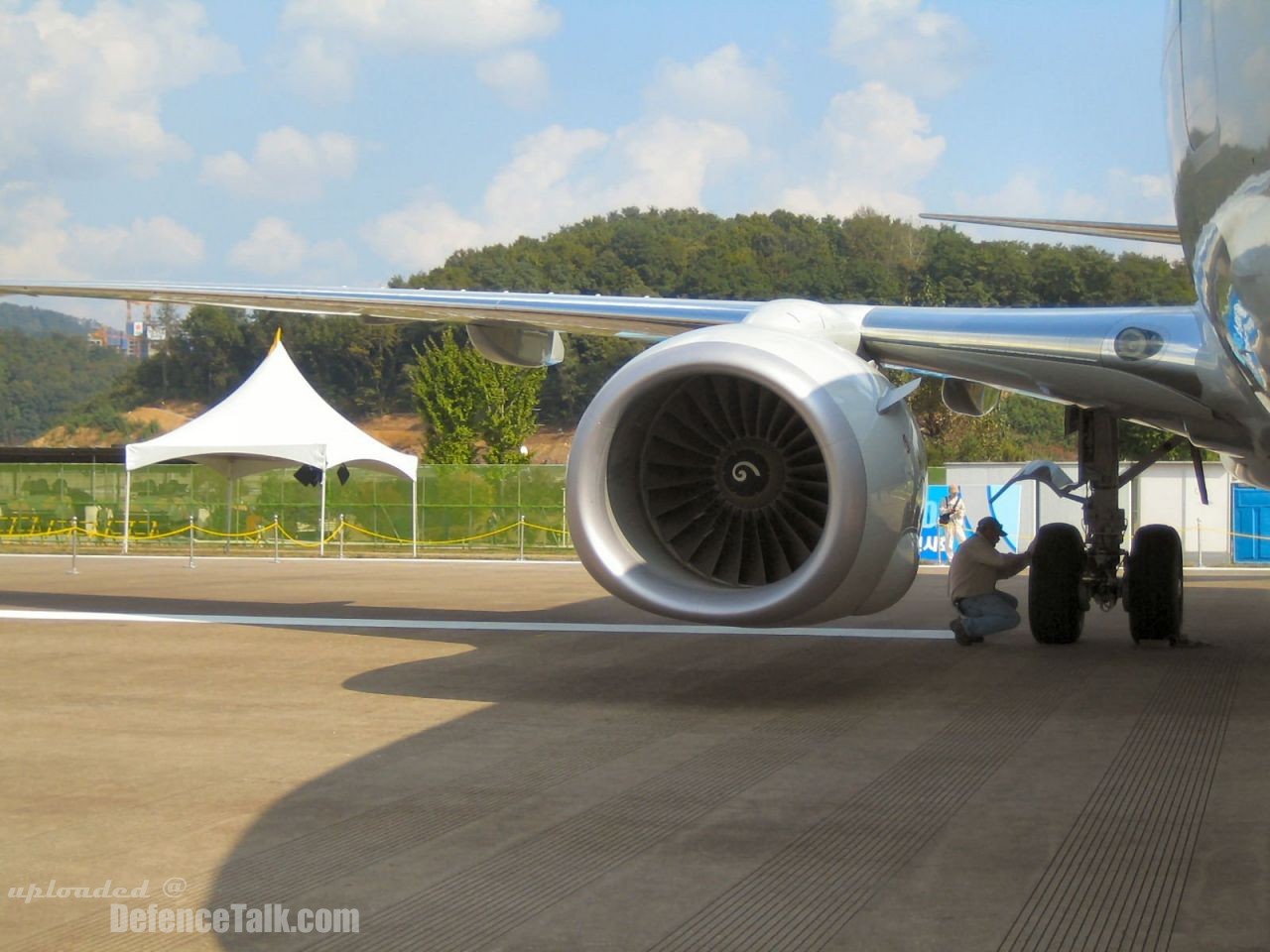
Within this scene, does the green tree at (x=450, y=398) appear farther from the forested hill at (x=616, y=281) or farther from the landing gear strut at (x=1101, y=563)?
the landing gear strut at (x=1101, y=563)

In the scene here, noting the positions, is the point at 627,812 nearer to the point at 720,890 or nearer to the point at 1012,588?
the point at 720,890

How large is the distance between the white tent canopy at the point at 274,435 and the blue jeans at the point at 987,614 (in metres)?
14.7

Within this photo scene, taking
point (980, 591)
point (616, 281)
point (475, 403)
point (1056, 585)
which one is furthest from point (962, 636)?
point (616, 281)

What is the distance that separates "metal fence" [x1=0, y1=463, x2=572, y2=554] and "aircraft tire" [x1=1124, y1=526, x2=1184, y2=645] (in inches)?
719

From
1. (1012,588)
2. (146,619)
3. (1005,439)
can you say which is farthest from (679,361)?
(1005,439)

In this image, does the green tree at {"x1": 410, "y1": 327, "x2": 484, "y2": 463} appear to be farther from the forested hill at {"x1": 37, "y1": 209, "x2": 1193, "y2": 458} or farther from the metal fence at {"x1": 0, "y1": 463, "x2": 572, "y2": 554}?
the forested hill at {"x1": 37, "y1": 209, "x2": 1193, "y2": 458}

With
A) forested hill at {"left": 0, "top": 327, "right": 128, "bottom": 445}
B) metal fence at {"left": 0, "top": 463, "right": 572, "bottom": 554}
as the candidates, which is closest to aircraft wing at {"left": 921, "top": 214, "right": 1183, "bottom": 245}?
metal fence at {"left": 0, "top": 463, "right": 572, "bottom": 554}

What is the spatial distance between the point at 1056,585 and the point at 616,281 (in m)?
72.1

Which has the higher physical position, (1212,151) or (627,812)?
(1212,151)

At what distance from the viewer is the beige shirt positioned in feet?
32.9

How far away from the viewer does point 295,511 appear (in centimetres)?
3092

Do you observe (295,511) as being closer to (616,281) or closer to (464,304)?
(464,304)

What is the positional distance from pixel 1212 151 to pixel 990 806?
235 centimetres

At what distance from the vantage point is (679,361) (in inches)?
276
